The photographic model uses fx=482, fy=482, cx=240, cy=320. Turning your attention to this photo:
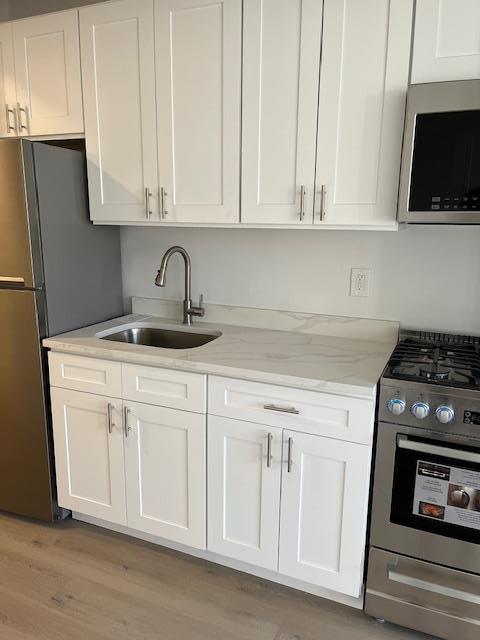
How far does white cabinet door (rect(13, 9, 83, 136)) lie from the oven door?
6.36 feet

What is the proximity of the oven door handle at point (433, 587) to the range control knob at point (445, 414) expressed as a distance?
0.60 meters

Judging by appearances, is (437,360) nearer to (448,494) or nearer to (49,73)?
(448,494)

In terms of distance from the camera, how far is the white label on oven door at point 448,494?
1.53 m

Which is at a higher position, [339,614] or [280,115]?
[280,115]

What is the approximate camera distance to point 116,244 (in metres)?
2.59

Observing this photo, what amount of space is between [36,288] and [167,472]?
96 centimetres

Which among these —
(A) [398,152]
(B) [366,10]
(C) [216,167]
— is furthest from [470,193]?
(C) [216,167]

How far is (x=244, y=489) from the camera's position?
1845 mm

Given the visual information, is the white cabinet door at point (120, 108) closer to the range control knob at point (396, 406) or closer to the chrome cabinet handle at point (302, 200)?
the chrome cabinet handle at point (302, 200)

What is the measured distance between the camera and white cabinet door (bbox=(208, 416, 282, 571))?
5.84 ft

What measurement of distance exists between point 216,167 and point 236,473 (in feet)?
4.05

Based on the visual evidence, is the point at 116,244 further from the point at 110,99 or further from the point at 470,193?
the point at 470,193

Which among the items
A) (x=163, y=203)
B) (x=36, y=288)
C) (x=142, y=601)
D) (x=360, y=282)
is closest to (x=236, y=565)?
(x=142, y=601)

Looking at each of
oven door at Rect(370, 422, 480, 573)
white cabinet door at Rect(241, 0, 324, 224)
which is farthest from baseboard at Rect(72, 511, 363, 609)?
white cabinet door at Rect(241, 0, 324, 224)
